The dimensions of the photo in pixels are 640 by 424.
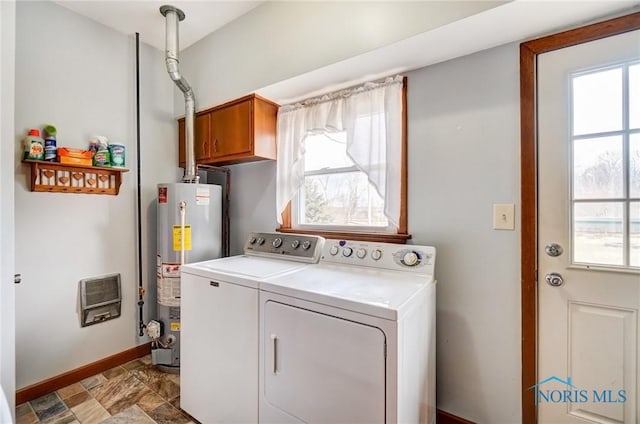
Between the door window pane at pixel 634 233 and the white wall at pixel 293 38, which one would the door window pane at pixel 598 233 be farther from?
the white wall at pixel 293 38

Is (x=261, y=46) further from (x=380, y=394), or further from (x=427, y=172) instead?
(x=380, y=394)

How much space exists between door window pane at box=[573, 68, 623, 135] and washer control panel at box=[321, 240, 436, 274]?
0.89 m

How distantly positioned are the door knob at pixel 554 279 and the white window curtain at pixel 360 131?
2.55ft

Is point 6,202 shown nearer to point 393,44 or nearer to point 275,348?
point 275,348

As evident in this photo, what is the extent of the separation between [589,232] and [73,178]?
3032 millimetres

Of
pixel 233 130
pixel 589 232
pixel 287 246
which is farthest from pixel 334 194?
pixel 589 232

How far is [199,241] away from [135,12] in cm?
173

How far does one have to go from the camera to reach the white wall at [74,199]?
1858 millimetres

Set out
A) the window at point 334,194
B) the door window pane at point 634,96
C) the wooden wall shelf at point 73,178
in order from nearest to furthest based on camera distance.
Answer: the door window pane at point 634,96, the wooden wall shelf at point 73,178, the window at point 334,194

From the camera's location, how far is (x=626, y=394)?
123 centimetres

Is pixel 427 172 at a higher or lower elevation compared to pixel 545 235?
higher

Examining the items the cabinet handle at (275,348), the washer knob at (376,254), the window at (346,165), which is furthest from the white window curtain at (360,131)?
the cabinet handle at (275,348)

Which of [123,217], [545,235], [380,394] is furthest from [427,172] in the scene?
[123,217]

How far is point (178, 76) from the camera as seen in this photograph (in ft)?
7.12
